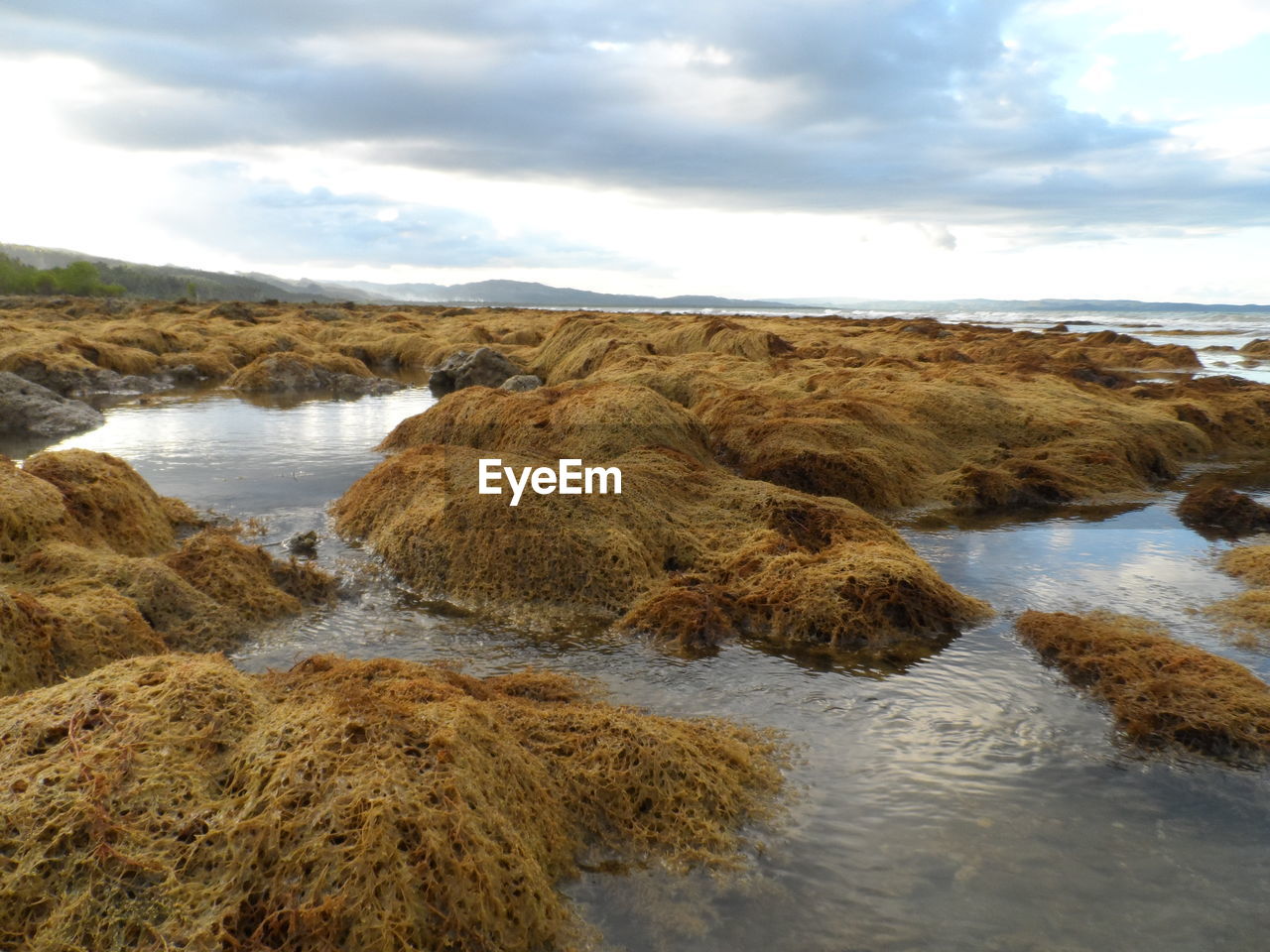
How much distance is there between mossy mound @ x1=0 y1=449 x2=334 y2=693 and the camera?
5.02 meters

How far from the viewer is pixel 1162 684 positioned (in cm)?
538

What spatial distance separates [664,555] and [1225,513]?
7.16 m

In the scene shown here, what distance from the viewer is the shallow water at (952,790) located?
3.51 m

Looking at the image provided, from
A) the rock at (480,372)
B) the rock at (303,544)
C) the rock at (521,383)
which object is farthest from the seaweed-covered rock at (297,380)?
the rock at (303,544)

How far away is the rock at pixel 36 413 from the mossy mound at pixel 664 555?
9.88 meters

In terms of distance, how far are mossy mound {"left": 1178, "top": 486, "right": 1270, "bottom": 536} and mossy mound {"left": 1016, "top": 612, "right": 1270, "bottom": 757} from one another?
456cm

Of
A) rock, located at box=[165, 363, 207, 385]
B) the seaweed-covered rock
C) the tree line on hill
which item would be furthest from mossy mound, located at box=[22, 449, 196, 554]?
the tree line on hill

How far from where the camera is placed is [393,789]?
3225mm

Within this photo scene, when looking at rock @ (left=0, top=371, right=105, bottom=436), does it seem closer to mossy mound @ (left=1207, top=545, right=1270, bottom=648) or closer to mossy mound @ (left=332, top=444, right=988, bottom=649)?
mossy mound @ (left=332, top=444, right=988, bottom=649)

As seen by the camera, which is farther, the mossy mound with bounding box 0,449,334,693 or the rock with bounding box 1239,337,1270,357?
the rock with bounding box 1239,337,1270,357

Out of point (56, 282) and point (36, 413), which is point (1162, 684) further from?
point (56, 282)

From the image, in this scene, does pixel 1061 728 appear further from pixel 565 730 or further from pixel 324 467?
pixel 324 467

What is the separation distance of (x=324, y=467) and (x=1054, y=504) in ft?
34.3

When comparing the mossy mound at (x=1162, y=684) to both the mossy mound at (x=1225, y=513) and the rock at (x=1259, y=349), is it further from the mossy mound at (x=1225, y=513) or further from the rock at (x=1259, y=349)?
the rock at (x=1259, y=349)
